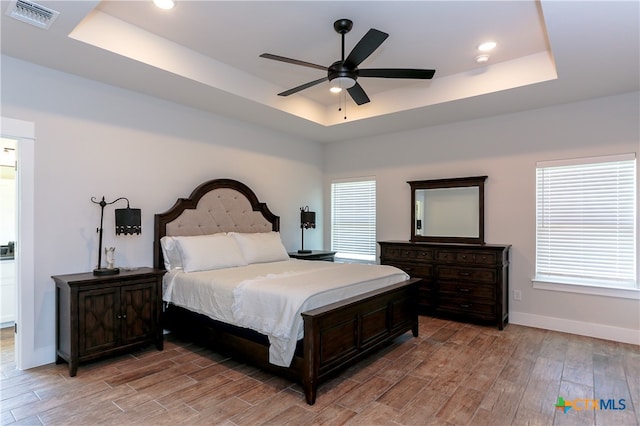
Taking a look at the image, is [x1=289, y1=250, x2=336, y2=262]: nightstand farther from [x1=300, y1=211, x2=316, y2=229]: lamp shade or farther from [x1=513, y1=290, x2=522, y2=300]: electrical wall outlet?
[x1=513, y1=290, x2=522, y2=300]: electrical wall outlet

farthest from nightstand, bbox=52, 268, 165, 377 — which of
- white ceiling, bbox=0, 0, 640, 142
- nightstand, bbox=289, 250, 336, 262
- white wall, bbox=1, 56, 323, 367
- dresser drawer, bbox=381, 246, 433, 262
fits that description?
dresser drawer, bbox=381, 246, 433, 262

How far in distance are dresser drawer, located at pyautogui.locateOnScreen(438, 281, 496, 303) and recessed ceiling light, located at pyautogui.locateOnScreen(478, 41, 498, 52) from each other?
2677 millimetres

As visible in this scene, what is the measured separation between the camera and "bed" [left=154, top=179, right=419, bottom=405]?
2721mm

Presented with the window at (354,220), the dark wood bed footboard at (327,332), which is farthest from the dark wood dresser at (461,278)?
the window at (354,220)

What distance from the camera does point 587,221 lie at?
13.8ft

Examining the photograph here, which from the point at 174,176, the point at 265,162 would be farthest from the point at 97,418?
the point at 265,162

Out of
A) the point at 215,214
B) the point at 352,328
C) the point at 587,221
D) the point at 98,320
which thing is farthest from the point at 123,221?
the point at 587,221

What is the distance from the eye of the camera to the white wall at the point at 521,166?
4.02 metres

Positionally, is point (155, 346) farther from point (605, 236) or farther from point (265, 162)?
point (605, 236)

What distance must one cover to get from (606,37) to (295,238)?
180 inches

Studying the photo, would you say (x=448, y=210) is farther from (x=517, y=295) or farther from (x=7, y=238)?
(x=7, y=238)

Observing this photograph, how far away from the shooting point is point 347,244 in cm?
639

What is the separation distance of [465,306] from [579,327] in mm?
1237

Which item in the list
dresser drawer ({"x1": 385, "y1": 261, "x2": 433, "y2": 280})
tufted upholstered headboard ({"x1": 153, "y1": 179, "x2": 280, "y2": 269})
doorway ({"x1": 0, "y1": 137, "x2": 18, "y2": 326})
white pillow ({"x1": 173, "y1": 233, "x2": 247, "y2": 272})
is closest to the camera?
white pillow ({"x1": 173, "y1": 233, "x2": 247, "y2": 272})
